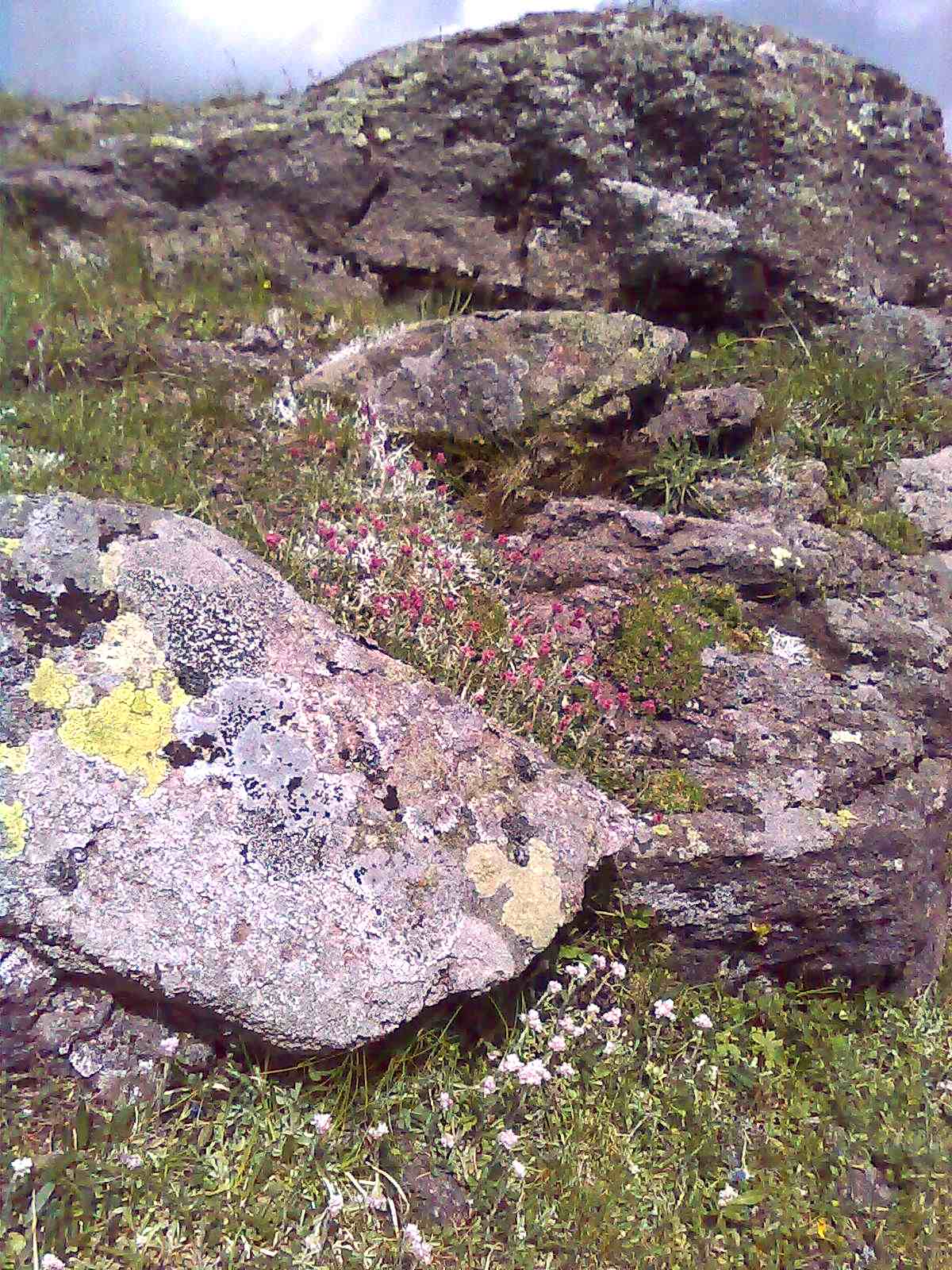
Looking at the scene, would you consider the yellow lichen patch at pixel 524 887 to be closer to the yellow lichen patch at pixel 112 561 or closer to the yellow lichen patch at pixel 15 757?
the yellow lichen patch at pixel 15 757

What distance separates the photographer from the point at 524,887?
3385 millimetres

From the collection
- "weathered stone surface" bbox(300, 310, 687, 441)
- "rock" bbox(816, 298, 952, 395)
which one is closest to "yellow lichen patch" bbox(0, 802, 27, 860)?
"weathered stone surface" bbox(300, 310, 687, 441)

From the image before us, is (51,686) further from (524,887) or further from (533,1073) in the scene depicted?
(533,1073)

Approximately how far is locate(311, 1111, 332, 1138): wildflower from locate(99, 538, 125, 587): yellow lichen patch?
2.03 meters

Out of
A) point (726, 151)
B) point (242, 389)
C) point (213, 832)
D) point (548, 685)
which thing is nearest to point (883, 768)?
point (548, 685)

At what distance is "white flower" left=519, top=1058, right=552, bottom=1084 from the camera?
317 cm


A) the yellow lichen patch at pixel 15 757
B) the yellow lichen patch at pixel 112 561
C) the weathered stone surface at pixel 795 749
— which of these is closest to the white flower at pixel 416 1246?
the weathered stone surface at pixel 795 749

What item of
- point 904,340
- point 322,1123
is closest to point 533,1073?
point 322,1123

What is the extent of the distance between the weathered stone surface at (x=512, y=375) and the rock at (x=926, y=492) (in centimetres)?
196

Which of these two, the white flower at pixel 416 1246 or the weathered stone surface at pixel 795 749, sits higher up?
the weathered stone surface at pixel 795 749

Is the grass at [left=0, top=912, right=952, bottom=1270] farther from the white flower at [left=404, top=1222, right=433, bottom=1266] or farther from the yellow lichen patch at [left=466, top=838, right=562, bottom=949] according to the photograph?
the yellow lichen patch at [left=466, top=838, right=562, bottom=949]

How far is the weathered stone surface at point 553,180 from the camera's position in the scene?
6.97 m

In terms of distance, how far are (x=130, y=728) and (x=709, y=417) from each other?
4311 mm

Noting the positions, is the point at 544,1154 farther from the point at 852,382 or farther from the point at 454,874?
the point at 852,382
